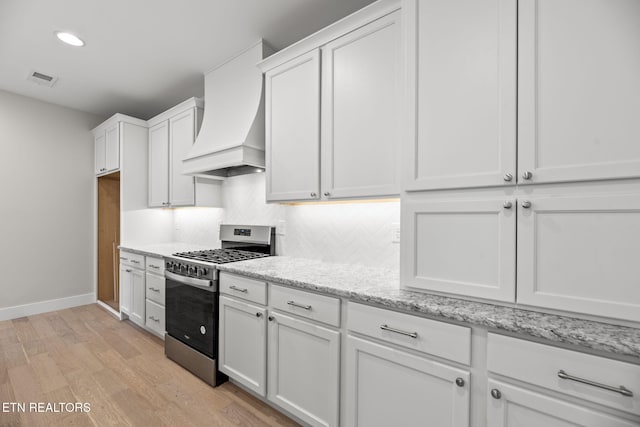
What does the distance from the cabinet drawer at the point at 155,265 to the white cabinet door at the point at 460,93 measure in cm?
255

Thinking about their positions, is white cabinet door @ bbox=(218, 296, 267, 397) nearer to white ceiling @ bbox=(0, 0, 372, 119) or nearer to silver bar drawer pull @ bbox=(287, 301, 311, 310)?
silver bar drawer pull @ bbox=(287, 301, 311, 310)

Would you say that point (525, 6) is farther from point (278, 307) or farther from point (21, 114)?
point (21, 114)

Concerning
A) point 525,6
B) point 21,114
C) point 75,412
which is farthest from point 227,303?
point 21,114

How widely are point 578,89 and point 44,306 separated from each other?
5.50m

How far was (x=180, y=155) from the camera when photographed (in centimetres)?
330

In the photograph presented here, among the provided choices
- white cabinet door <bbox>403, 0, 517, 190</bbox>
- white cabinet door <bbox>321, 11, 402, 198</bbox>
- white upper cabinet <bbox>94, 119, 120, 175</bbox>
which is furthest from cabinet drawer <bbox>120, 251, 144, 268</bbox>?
white cabinet door <bbox>403, 0, 517, 190</bbox>

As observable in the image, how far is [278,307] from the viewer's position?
179 centimetres

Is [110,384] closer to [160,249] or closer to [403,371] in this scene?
[160,249]

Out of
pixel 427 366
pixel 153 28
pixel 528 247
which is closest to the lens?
pixel 528 247

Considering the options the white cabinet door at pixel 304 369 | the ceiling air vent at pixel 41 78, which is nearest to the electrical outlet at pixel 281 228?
the white cabinet door at pixel 304 369

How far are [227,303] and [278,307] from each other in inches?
20.2

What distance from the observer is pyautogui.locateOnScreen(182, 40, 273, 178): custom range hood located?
237cm

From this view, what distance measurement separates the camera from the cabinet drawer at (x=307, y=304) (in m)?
1.54

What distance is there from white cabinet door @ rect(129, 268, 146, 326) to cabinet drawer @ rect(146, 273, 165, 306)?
0.14 m
